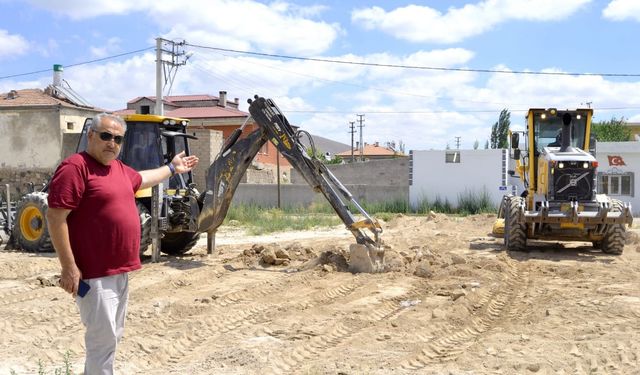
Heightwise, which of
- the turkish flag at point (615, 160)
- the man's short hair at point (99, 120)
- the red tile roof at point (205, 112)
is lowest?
the turkish flag at point (615, 160)

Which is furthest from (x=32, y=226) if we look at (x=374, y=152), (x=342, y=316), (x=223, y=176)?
(x=374, y=152)

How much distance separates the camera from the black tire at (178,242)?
42.4ft

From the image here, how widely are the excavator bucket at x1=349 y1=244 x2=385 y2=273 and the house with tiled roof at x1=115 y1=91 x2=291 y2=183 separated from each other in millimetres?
23724

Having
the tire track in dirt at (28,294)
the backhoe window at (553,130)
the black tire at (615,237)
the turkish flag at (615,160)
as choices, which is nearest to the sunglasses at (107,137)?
the tire track in dirt at (28,294)

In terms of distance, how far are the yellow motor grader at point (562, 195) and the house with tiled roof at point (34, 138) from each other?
18613 mm

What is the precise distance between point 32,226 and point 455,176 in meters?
21.1

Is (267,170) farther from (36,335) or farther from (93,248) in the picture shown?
(93,248)

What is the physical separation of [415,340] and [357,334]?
0.60 m

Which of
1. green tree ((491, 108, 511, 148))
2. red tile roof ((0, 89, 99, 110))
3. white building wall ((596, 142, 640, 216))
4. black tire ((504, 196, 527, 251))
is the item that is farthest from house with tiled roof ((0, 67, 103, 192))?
green tree ((491, 108, 511, 148))

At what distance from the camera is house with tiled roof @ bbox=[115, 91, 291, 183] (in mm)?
37009

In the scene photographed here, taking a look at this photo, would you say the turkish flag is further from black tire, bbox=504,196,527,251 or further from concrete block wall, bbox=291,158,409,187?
black tire, bbox=504,196,527,251

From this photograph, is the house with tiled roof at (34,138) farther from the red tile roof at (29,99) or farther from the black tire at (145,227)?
the black tire at (145,227)

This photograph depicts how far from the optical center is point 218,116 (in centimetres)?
4503

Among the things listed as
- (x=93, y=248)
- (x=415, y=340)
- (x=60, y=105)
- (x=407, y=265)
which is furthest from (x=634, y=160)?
(x=93, y=248)
